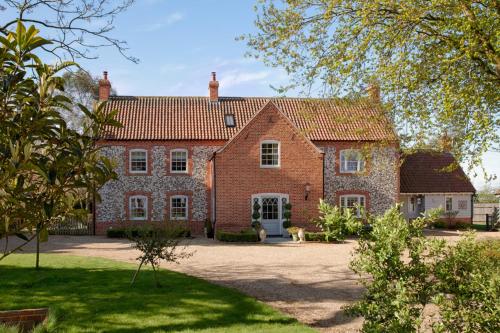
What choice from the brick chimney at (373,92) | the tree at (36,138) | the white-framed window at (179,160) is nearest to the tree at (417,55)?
the brick chimney at (373,92)

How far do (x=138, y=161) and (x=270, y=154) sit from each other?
917 centimetres

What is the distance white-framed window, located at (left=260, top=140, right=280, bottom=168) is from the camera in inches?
1133

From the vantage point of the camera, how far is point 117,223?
31.0 m

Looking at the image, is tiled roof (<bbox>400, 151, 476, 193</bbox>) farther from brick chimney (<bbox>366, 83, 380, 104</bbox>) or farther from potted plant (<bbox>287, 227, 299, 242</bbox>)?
brick chimney (<bbox>366, 83, 380, 104</bbox>)

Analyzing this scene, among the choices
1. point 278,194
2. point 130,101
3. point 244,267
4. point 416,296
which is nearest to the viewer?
point 416,296

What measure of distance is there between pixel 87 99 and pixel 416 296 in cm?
5567

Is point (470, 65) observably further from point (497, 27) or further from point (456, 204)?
point (456, 204)

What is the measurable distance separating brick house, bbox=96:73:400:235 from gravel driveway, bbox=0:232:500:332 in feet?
11.8

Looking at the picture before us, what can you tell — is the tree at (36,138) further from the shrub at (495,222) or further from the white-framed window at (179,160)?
the shrub at (495,222)

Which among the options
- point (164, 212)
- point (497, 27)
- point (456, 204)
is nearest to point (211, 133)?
point (164, 212)

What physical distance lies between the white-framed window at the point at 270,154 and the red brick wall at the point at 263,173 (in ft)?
0.84

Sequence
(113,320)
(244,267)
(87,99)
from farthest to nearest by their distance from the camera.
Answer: (87,99) → (244,267) → (113,320)

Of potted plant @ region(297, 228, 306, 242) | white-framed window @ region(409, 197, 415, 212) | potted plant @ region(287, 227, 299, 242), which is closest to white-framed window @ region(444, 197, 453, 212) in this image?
white-framed window @ region(409, 197, 415, 212)

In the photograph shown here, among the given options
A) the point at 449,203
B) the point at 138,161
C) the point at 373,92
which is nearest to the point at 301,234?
the point at 373,92
